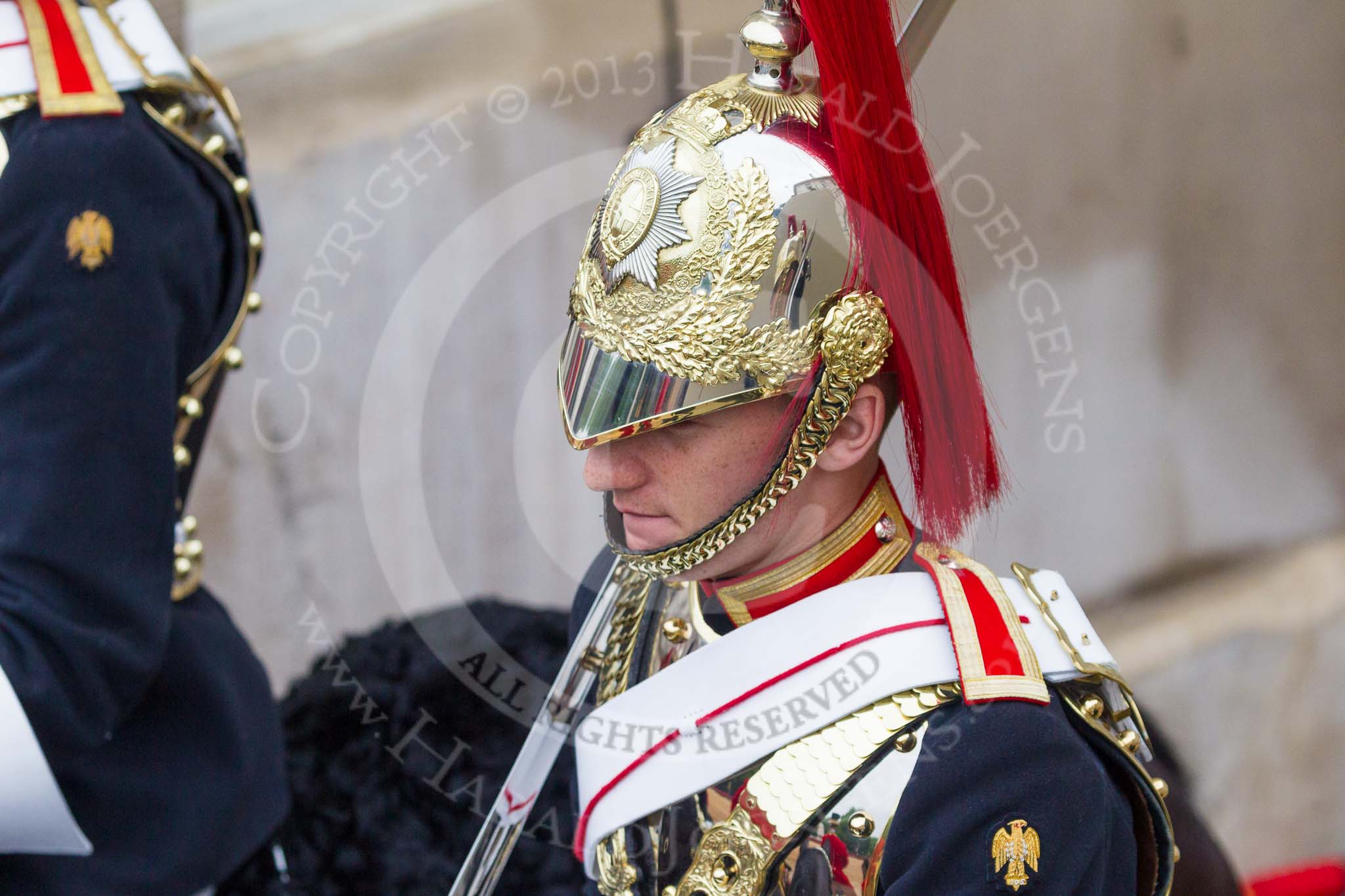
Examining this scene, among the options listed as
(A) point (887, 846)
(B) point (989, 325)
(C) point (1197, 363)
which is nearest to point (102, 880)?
(A) point (887, 846)

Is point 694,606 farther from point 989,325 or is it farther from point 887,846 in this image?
point 989,325

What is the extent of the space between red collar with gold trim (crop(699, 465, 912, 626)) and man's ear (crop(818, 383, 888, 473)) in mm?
104

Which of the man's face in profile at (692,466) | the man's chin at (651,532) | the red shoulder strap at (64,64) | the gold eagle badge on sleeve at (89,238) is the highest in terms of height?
the red shoulder strap at (64,64)

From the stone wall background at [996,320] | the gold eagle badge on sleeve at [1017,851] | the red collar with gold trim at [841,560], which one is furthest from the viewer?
the stone wall background at [996,320]

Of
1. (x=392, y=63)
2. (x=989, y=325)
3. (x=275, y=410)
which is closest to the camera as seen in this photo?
(x=989, y=325)

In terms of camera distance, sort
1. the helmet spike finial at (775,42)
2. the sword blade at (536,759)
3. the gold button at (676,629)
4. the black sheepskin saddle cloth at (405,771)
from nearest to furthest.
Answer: the helmet spike finial at (775,42), the gold button at (676,629), the sword blade at (536,759), the black sheepskin saddle cloth at (405,771)

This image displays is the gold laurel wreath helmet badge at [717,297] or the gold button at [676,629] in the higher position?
the gold laurel wreath helmet badge at [717,297]

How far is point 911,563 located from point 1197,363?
1.69 metres

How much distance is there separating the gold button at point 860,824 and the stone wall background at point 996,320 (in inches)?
50.3

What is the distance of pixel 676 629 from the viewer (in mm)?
1540

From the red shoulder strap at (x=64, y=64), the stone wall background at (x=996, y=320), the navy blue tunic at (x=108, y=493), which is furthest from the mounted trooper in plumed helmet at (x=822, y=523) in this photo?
the stone wall background at (x=996, y=320)

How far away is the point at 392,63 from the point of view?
314cm

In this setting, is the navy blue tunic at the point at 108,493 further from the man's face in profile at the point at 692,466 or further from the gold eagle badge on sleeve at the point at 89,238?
the man's face in profile at the point at 692,466

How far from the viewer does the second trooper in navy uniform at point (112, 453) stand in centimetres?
146
